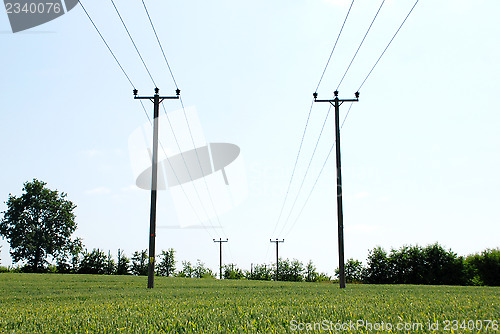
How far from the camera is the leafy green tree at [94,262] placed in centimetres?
5760

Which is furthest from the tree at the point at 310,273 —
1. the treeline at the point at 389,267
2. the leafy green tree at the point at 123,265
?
the leafy green tree at the point at 123,265

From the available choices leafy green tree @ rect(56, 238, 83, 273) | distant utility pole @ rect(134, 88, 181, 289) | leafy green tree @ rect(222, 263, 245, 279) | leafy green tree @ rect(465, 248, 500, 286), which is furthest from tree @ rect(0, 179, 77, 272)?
leafy green tree @ rect(465, 248, 500, 286)

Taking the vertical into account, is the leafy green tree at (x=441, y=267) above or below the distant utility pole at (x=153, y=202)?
below

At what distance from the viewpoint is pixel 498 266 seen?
117 feet

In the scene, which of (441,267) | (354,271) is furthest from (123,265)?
(441,267)

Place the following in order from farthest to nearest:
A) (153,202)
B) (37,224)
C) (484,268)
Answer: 1. (37,224)
2. (484,268)
3. (153,202)

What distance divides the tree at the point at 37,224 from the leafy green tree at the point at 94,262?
290cm

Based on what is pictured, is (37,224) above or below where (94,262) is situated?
above

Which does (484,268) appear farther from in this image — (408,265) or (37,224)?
(37,224)

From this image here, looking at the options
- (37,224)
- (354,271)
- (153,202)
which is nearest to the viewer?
(153,202)

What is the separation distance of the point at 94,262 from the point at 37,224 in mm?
9158

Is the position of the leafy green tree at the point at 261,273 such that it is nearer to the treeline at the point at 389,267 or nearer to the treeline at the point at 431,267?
the treeline at the point at 389,267

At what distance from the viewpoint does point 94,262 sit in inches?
2306

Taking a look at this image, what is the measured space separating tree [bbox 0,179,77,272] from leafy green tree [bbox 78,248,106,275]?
2.90 m
